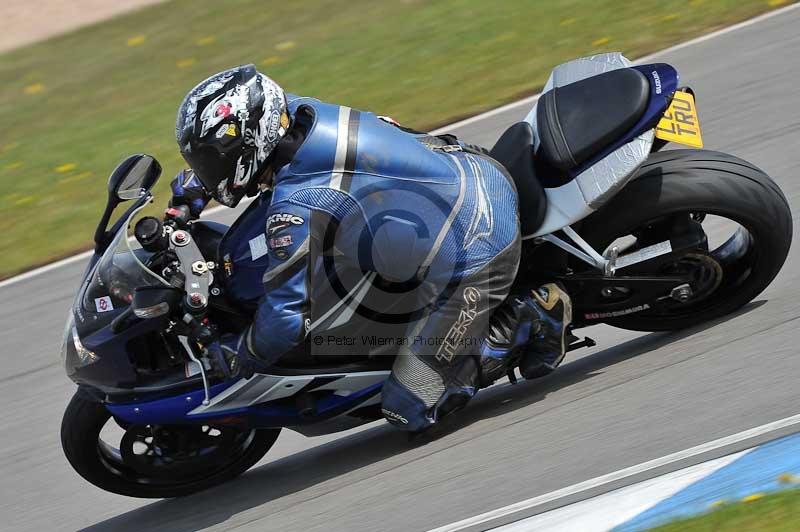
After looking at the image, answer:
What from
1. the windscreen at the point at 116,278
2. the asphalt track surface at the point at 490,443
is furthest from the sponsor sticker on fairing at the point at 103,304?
the asphalt track surface at the point at 490,443

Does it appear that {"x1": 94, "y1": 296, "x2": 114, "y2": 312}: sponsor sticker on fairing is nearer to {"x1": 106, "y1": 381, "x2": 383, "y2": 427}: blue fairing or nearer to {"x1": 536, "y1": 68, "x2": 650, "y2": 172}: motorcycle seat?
{"x1": 106, "y1": 381, "x2": 383, "y2": 427}: blue fairing

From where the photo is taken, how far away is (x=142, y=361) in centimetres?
443

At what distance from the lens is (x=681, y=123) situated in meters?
4.60

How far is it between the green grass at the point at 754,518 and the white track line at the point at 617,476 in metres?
0.46

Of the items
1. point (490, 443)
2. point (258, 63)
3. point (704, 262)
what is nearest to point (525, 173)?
point (704, 262)

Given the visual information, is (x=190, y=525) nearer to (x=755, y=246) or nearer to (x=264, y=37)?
(x=755, y=246)

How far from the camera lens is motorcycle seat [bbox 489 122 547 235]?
453 cm

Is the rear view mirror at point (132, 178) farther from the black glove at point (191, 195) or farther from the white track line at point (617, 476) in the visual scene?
the white track line at point (617, 476)

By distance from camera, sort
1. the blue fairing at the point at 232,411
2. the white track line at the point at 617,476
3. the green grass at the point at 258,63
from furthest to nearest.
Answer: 1. the green grass at the point at 258,63
2. the blue fairing at the point at 232,411
3. the white track line at the point at 617,476

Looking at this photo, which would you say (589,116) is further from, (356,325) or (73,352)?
(73,352)

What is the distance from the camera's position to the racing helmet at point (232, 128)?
401 cm

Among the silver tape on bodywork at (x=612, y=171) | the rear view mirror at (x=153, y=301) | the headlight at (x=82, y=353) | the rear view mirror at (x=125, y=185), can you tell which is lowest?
the headlight at (x=82, y=353)

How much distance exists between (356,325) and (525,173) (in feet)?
3.10

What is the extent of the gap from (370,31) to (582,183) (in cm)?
653
